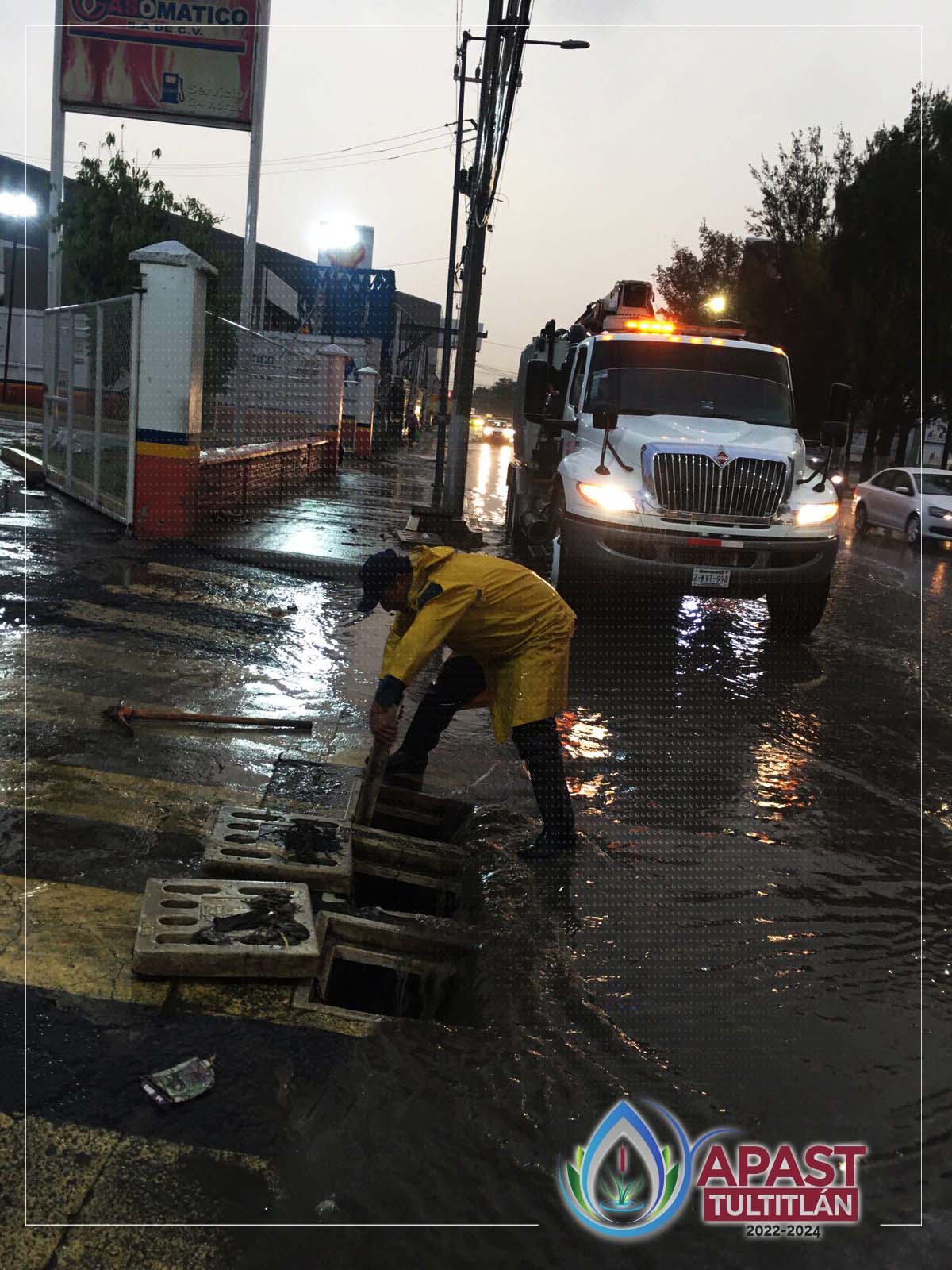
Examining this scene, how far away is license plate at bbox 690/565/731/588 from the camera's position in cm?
861

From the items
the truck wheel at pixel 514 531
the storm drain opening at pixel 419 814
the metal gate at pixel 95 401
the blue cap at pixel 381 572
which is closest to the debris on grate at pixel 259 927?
the blue cap at pixel 381 572

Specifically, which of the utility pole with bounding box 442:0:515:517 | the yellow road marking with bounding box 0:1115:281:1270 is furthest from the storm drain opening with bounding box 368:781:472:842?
the utility pole with bounding box 442:0:515:517

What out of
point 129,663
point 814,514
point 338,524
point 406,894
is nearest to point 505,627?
point 406,894

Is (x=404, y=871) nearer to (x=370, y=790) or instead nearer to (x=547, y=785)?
(x=370, y=790)

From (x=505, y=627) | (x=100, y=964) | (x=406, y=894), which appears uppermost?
(x=505, y=627)

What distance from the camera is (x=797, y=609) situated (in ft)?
30.3

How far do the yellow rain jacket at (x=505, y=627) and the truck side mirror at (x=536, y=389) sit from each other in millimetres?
6574

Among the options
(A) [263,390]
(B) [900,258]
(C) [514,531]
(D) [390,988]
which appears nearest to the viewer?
(D) [390,988]

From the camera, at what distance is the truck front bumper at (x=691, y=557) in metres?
8.59

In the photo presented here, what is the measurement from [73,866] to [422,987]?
1.34 m

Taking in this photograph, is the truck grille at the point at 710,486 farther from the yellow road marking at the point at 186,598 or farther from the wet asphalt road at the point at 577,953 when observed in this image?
the yellow road marking at the point at 186,598

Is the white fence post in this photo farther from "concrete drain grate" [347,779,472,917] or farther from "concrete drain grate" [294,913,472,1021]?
"concrete drain grate" [294,913,472,1021]

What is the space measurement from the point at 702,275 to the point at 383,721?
5243 centimetres

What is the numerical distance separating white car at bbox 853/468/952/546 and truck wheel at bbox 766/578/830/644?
10.0 metres
